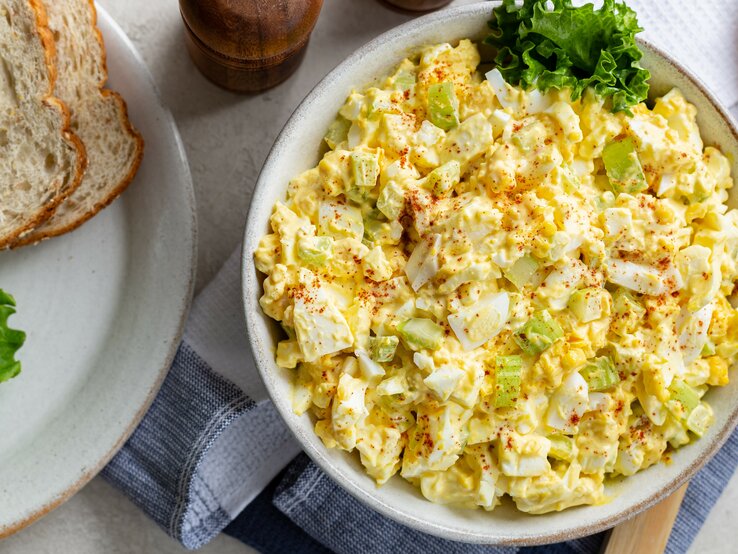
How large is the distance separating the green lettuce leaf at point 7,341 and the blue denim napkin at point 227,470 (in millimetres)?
427

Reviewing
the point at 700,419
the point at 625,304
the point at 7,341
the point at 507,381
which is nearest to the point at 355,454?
the point at 507,381

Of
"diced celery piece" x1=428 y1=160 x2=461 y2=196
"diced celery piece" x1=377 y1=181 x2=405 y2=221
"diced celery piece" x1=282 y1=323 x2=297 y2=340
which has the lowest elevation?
"diced celery piece" x1=282 y1=323 x2=297 y2=340

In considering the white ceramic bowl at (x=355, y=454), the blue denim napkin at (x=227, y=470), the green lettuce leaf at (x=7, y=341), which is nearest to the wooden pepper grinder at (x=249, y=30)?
the white ceramic bowl at (x=355, y=454)

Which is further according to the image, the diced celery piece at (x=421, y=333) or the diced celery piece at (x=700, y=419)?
the diced celery piece at (x=700, y=419)

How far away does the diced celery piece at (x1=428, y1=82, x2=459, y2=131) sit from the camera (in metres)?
2.09

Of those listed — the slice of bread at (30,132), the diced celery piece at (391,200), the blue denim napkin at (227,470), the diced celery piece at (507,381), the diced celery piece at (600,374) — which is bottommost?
the blue denim napkin at (227,470)

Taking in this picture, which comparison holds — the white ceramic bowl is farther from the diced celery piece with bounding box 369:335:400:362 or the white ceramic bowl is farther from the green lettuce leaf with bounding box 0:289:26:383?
the green lettuce leaf with bounding box 0:289:26:383

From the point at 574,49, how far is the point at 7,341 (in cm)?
183

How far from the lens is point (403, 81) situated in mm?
2188

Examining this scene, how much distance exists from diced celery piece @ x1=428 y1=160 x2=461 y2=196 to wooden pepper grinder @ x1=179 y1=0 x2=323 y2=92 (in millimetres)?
547

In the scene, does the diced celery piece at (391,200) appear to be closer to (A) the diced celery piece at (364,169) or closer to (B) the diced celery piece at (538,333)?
(A) the diced celery piece at (364,169)

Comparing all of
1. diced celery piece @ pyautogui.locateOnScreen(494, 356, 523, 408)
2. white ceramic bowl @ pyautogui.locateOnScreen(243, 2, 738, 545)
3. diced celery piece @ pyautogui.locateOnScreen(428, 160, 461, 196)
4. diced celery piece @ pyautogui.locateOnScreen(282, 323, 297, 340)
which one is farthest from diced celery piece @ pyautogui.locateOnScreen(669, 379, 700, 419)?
diced celery piece @ pyautogui.locateOnScreen(282, 323, 297, 340)

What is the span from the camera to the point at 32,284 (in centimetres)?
260

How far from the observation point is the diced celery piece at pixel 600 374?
82.1 inches
